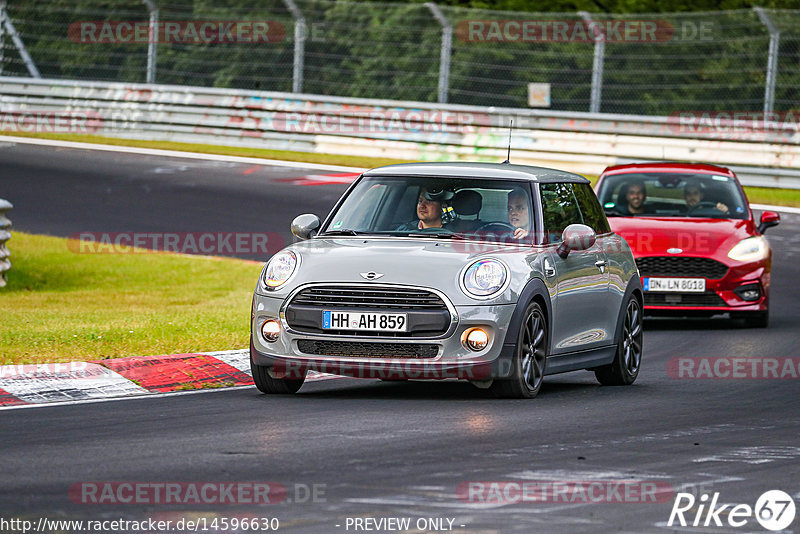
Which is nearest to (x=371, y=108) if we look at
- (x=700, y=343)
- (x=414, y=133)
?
(x=414, y=133)

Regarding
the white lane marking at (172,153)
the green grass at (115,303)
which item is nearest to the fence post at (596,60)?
the white lane marking at (172,153)

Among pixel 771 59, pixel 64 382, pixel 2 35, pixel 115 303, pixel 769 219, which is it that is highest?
pixel 771 59

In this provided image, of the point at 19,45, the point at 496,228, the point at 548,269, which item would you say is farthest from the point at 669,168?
the point at 19,45

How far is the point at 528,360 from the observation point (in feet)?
32.0

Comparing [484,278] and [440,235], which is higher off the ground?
[440,235]

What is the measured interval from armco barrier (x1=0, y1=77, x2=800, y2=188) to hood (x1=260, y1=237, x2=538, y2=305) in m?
16.1

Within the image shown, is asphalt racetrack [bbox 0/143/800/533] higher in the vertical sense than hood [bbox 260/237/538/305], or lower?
lower

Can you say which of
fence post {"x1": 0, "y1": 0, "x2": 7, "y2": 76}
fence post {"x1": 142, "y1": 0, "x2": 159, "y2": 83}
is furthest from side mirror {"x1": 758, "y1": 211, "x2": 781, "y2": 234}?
fence post {"x1": 0, "y1": 0, "x2": 7, "y2": 76}

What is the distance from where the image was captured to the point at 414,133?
2742 centimetres

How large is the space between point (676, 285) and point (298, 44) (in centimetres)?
1428

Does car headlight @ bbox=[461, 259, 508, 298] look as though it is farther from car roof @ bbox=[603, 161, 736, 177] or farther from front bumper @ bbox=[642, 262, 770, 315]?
car roof @ bbox=[603, 161, 736, 177]

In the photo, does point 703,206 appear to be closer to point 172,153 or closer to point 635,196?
point 635,196

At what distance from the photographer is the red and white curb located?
31.8 feet

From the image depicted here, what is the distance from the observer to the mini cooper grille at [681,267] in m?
15.1
